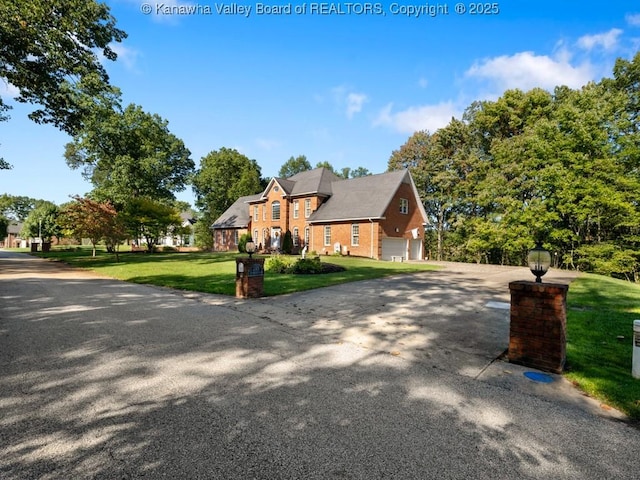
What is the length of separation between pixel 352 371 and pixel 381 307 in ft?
13.7

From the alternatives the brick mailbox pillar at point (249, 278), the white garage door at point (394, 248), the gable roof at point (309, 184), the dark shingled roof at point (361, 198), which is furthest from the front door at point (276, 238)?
the brick mailbox pillar at point (249, 278)

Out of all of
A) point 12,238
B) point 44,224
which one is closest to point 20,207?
point 12,238

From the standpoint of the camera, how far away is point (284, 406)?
3355mm

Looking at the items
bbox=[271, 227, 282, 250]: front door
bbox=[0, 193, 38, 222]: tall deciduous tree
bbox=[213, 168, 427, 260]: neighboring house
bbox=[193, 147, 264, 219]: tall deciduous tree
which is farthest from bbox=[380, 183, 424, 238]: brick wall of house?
bbox=[0, 193, 38, 222]: tall deciduous tree

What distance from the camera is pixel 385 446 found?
2.72 m

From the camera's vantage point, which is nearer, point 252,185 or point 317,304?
point 317,304

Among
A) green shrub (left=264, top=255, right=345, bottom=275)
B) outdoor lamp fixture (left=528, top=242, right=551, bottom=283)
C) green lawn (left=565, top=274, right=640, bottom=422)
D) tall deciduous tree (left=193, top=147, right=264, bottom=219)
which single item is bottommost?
green lawn (left=565, top=274, right=640, bottom=422)

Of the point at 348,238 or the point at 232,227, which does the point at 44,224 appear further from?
the point at 348,238

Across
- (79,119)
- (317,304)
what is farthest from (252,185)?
(317,304)

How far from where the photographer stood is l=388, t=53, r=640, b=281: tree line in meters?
23.0

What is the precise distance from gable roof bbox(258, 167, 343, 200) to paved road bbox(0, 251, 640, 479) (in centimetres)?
2734

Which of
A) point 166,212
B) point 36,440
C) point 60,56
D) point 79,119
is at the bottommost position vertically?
point 36,440

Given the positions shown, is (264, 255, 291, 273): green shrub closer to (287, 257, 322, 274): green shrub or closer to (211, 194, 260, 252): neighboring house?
(287, 257, 322, 274): green shrub

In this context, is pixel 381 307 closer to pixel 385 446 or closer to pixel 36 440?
pixel 385 446
